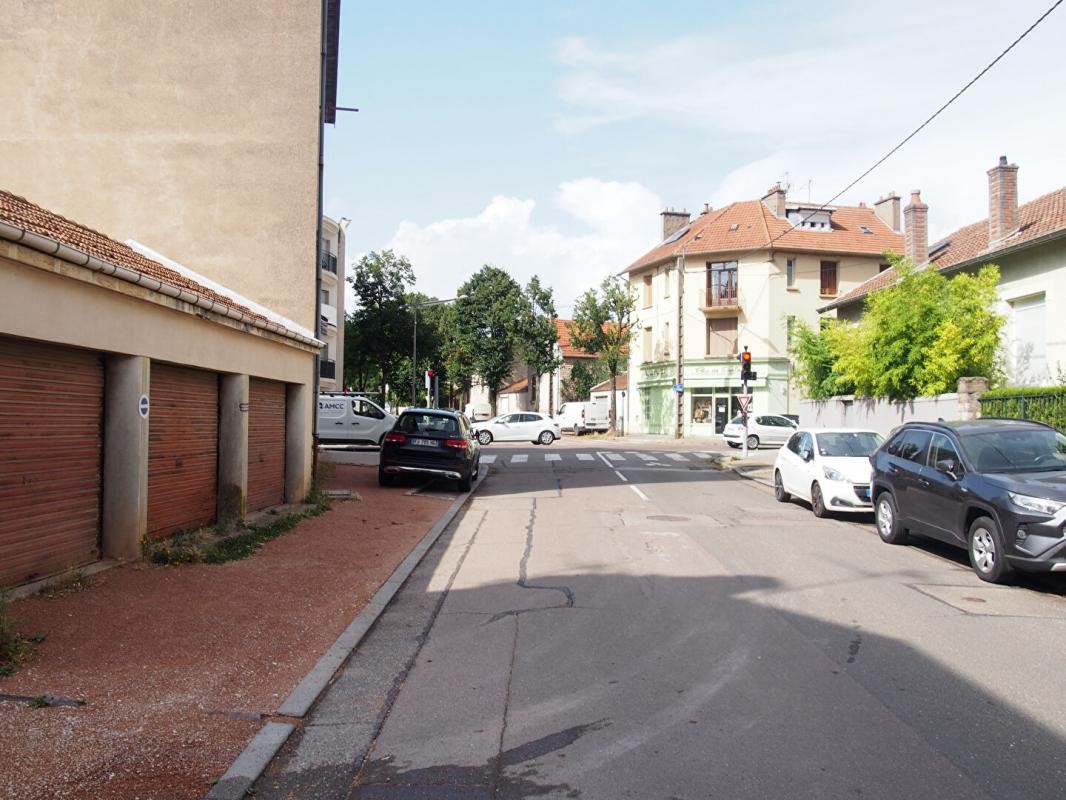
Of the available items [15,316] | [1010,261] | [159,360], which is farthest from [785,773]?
[1010,261]

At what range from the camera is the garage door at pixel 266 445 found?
41.0 feet

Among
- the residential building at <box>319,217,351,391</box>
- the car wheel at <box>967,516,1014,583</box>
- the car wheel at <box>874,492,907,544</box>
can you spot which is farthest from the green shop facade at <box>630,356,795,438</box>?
the car wheel at <box>967,516,1014,583</box>

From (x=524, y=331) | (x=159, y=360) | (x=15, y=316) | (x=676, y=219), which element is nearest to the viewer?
(x=15, y=316)

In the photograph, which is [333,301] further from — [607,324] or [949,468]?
[949,468]

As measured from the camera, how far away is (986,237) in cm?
2378

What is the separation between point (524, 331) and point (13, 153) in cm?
4609

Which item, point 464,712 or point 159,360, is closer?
point 464,712

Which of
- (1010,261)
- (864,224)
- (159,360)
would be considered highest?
(864,224)

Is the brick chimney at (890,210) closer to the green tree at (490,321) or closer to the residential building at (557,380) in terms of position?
the green tree at (490,321)

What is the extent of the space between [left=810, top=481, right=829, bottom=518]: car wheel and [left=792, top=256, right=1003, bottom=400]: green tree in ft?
25.9

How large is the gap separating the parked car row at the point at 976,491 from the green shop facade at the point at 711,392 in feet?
102

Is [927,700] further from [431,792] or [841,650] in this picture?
[431,792]

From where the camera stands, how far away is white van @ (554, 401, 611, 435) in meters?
50.1

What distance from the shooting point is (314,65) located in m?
15.7
